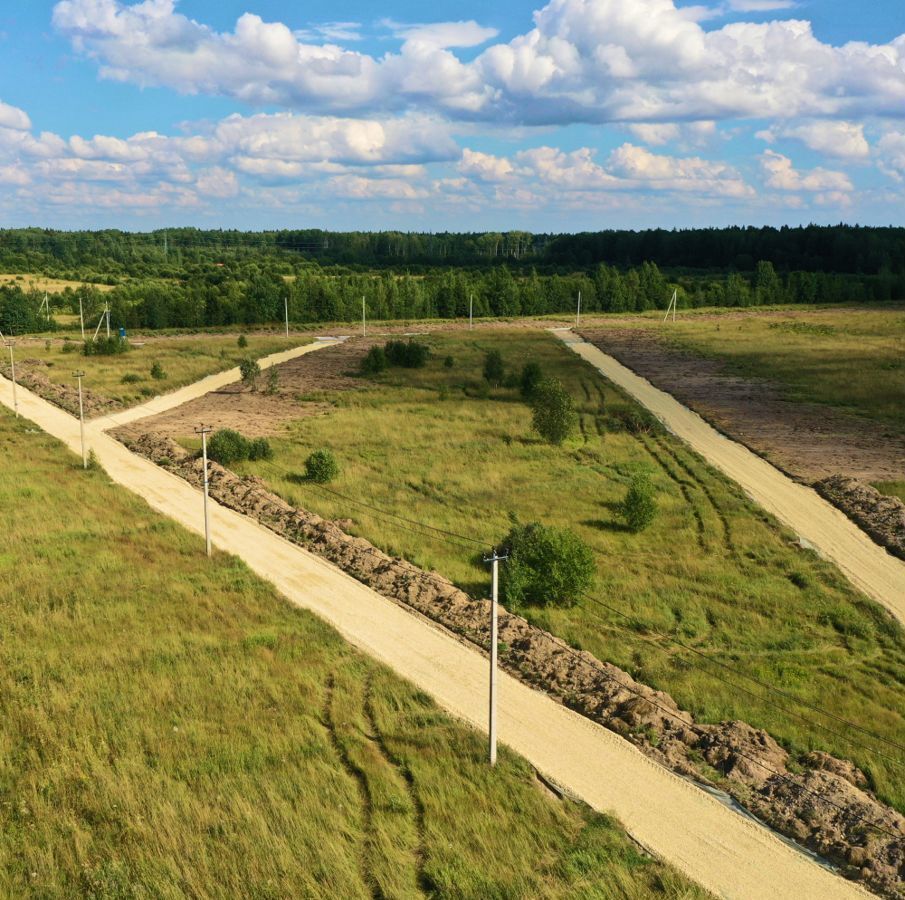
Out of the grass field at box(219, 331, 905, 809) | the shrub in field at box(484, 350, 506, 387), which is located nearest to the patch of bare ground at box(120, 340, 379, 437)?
the grass field at box(219, 331, 905, 809)

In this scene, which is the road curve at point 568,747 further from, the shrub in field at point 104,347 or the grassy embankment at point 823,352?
the shrub in field at point 104,347

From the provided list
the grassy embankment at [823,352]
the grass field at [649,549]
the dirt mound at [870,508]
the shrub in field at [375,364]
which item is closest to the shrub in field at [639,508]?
the grass field at [649,549]

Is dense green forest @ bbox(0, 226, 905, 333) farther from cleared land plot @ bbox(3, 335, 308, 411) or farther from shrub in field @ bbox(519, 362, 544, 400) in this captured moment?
shrub in field @ bbox(519, 362, 544, 400)

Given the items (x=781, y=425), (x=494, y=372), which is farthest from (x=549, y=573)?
(x=494, y=372)

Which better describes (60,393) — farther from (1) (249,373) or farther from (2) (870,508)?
(2) (870,508)

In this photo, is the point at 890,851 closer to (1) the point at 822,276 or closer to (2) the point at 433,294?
(2) the point at 433,294

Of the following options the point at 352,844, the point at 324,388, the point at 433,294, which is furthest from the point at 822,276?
the point at 352,844
